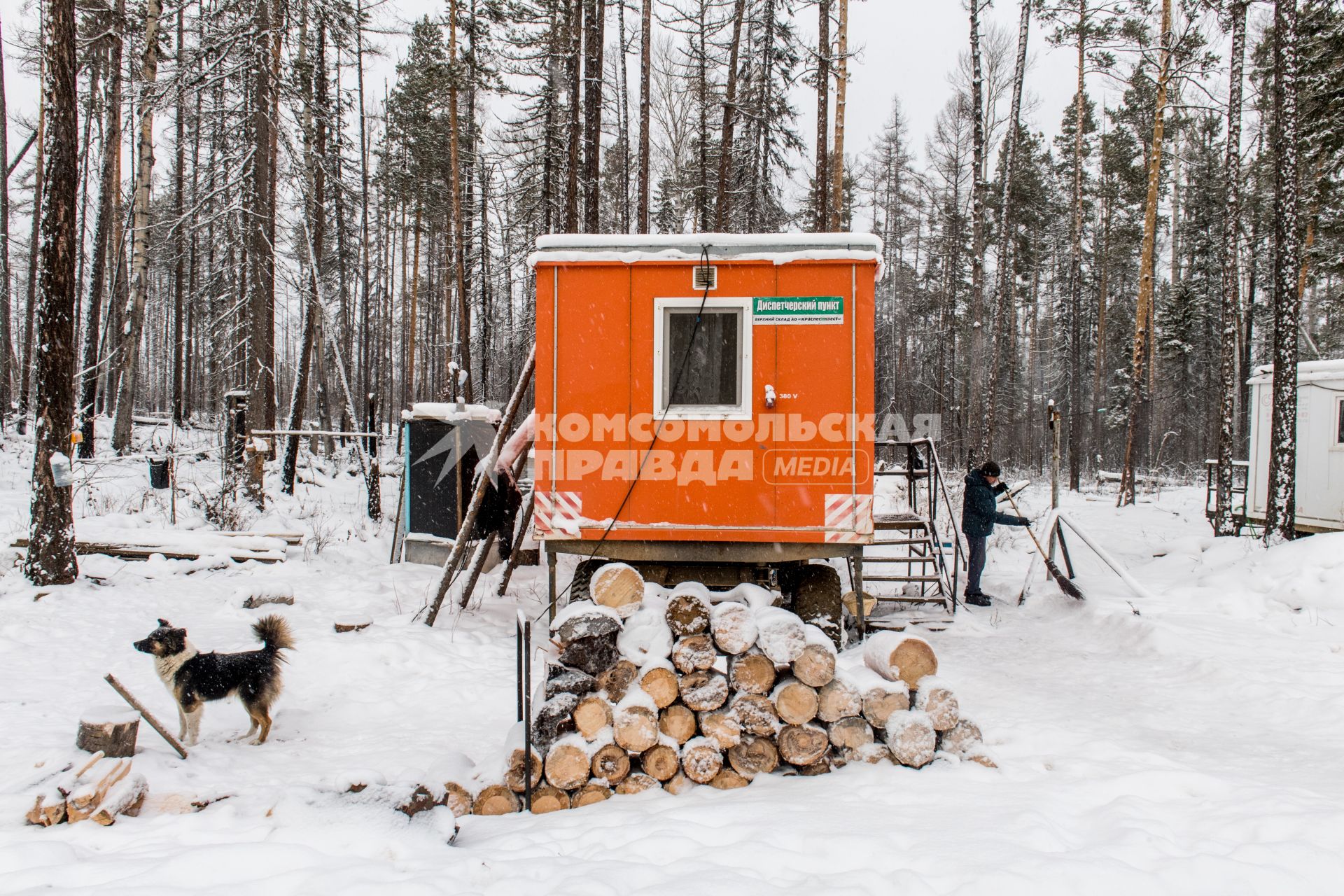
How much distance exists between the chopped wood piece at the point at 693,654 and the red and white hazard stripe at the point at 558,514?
1.90 meters

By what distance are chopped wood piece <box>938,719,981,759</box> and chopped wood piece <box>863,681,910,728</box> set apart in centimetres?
26

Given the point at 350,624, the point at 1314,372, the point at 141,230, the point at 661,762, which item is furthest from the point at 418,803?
the point at 1314,372

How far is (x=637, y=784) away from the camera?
3516 millimetres

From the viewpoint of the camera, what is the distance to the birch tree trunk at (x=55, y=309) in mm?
5953

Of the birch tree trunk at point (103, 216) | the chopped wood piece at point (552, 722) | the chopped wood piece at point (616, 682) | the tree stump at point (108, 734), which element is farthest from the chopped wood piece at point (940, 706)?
the birch tree trunk at point (103, 216)

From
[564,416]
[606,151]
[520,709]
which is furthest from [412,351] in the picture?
[520,709]

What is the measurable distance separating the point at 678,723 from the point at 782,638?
2.23ft

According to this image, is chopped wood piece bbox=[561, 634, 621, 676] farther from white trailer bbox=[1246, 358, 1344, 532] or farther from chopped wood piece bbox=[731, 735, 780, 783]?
white trailer bbox=[1246, 358, 1344, 532]

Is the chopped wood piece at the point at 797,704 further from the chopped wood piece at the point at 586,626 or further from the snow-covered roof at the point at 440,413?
the snow-covered roof at the point at 440,413

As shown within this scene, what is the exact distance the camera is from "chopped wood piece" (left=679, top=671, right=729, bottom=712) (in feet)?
11.9

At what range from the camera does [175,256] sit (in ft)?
65.0

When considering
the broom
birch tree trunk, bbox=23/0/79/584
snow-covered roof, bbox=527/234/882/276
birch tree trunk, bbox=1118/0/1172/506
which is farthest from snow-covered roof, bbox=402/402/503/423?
birch tree trunk, bbox=1118/0/1172/506

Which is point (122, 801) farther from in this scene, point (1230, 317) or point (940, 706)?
point (1230, 317)

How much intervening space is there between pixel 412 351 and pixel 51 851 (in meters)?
19.1
